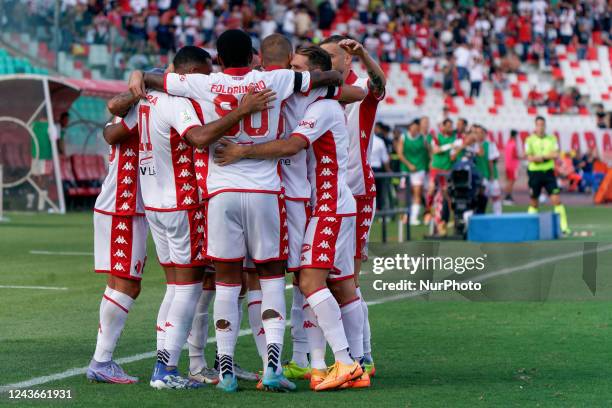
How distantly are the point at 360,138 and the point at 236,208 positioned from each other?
146 cm

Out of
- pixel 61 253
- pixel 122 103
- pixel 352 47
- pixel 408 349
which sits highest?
pixel 352 47

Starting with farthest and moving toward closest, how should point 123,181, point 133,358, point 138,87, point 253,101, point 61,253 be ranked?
point 61,253
point 133,358
point 123,181
point 138,87
point 253,101

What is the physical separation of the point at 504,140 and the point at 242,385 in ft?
116

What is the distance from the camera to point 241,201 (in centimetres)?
707

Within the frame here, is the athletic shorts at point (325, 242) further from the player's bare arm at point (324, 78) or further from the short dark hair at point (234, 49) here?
the short dark hair at point (234, 49)

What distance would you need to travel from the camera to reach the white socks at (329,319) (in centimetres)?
735

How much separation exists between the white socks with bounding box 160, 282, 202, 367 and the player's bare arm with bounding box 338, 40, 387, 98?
5.80 ft

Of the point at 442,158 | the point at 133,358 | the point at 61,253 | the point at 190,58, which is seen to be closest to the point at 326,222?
the point at 190,58

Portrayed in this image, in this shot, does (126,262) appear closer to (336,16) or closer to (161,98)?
(161,98)

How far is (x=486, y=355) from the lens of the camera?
8.77 metres

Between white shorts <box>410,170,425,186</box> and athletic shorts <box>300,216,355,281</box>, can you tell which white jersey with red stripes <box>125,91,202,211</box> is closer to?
athletic shorts <box>300,216,355,281</box>

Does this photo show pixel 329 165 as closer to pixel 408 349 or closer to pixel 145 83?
pixel 145 83

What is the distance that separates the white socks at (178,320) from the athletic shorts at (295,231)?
1.99 ft

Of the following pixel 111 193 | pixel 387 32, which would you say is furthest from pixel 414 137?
pixel 387 32
